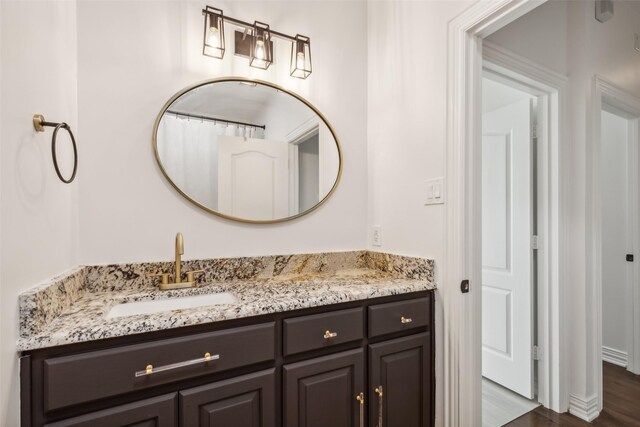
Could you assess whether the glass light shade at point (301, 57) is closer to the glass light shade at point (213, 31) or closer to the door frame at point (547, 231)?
the glass light shade at point (213, 31)

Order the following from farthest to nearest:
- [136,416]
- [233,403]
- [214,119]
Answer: [214,119], [233,403], [136,416]

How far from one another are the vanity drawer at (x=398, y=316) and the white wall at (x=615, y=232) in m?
2.30

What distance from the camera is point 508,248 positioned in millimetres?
2215

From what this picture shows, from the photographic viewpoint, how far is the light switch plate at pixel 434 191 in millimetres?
1518

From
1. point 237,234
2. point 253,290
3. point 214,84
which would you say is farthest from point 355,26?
point 253,290

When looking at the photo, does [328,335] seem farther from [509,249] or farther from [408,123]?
[509,249]

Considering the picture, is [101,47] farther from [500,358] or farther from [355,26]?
[500,358]

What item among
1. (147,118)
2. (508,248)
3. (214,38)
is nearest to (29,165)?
(147,118)

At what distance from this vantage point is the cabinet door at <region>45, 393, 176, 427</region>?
90 cm

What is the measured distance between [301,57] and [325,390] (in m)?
1.68

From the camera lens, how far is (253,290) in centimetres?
139

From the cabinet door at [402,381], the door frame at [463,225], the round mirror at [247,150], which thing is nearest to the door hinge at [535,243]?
the door frame at [463,225]

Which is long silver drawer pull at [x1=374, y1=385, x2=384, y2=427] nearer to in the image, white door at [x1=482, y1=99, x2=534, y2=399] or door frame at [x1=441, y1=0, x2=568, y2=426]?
door frame at [x1=441, y1=0, x2=568, y2=426]

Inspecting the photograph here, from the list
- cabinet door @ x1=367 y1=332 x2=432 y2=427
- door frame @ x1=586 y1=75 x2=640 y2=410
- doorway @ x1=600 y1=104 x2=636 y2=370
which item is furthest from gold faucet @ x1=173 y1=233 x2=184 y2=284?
doorway @ x1=600 y1=104 x2=636 y2=370
